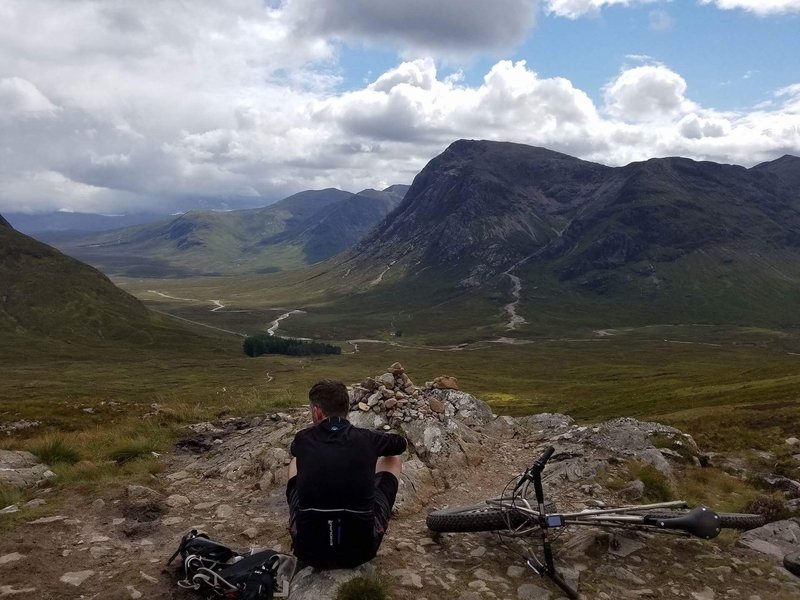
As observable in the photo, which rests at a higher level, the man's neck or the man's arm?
the man's neck

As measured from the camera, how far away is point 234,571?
8.03m

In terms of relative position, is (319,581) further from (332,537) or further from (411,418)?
(411,418)

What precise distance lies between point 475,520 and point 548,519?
1689 millimetres

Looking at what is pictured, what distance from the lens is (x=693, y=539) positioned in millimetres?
10930

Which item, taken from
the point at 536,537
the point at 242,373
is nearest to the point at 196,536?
the point at 536,537

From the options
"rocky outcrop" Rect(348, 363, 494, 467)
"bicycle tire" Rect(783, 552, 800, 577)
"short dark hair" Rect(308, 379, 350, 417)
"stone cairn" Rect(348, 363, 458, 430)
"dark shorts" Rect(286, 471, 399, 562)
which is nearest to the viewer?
"dark shorts" Rect(286, 471, 399, 562)

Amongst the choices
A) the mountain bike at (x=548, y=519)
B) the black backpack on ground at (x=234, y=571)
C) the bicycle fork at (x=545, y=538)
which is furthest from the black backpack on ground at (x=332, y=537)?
the bicycle fork at (x=545, y=538)

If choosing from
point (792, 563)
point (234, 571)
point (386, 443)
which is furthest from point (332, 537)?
point (792, 563)

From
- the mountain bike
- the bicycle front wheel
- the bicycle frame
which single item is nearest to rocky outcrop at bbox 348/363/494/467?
the bicycle front wheel

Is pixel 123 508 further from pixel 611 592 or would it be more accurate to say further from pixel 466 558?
pixel 611 592

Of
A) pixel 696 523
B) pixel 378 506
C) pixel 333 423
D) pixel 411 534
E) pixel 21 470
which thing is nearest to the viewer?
pixel 333 423

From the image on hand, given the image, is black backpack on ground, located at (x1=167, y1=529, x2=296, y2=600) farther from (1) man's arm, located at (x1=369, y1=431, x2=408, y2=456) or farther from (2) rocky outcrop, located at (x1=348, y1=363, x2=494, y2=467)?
(2) rocky outcrop, located at (x1=348, y1=363, x2=494, y2=467)

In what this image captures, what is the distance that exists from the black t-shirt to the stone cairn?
9.67 m

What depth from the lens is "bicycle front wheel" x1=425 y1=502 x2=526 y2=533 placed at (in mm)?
10156
